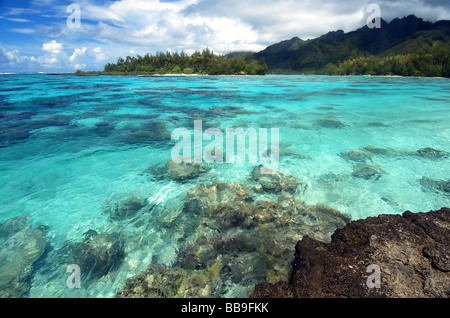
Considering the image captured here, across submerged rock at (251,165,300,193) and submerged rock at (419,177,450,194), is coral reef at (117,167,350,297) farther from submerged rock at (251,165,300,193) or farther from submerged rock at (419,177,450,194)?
submerged rock at (419,177,450,194)

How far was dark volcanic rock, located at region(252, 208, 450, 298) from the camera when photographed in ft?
10.1

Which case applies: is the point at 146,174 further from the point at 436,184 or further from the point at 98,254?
the point at 436,184

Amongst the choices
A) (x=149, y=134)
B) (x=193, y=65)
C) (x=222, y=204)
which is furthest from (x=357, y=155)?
(x=193, y=65)

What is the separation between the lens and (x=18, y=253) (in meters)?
4.93

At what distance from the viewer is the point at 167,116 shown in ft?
60.8

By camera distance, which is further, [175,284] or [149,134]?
→ [149,134]

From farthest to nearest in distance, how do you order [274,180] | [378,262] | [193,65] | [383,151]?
1. [193,65]
2. [383,151]
3. [274,180]
4. [378,262]

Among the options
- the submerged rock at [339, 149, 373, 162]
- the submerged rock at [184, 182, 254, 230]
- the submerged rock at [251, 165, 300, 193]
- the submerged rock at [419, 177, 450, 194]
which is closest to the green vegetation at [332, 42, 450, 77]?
the submerged rock at [339, 149, 373, 162]

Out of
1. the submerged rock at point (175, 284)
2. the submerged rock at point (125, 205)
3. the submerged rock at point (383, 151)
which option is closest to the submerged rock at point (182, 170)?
the submerged rock at point (125, 205)

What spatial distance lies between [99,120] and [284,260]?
58.6 ft

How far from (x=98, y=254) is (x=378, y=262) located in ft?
17.8

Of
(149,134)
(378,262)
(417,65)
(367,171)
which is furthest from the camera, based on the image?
(417,65)

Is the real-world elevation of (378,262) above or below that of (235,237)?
above
